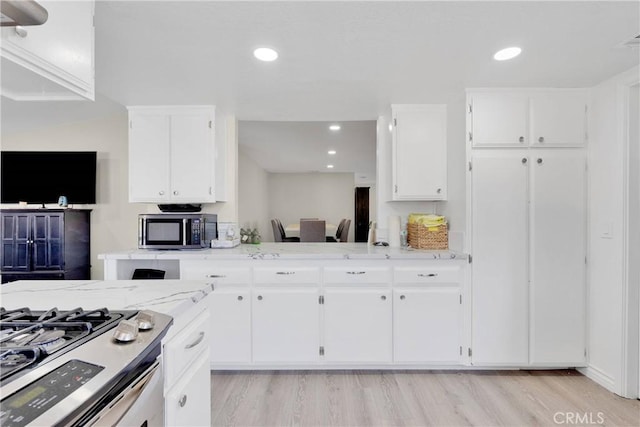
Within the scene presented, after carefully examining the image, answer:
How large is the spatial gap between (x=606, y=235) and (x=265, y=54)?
2.56m

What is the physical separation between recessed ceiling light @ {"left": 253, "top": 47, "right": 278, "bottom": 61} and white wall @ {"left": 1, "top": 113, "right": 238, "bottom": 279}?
9.78ft

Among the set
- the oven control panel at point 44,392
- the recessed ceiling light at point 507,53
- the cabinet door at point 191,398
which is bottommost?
the cabinet door at point 191,398

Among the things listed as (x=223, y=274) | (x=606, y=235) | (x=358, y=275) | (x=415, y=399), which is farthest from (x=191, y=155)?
(x=606, y=235)

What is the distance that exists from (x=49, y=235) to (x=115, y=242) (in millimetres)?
690

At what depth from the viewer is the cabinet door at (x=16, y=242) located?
3479mm

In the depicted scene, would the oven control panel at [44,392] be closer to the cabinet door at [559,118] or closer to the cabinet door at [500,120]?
the cabinet door at [500,120]

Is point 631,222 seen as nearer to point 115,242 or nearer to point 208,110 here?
point 208,110

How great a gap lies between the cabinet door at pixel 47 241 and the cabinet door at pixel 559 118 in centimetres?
465

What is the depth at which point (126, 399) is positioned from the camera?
28.5 inches

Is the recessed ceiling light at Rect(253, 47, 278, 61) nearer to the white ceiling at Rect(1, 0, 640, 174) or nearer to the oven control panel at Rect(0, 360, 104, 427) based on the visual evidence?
the white ceiling at Rect(1, 0, 640, 174)

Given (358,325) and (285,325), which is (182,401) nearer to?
(285,325)

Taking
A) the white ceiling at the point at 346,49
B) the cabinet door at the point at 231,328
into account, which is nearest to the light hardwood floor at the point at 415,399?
the cabinet door at the point at 231,328

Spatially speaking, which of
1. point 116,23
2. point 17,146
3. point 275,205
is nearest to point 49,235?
point 17,146

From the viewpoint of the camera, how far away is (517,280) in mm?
2398
